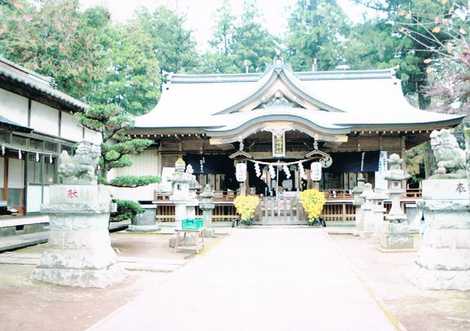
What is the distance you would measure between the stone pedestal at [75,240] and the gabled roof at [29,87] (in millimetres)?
6316

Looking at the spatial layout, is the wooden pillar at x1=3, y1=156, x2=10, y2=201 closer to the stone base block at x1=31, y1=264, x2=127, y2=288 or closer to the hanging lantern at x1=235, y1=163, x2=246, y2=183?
the stone base block at x1=31, y1=264, x2=127, y2=288

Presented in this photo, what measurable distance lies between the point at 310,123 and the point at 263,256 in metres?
8.48

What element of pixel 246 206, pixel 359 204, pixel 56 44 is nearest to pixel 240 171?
pixel 246 206

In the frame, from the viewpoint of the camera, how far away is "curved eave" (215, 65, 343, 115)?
19875 millimetres

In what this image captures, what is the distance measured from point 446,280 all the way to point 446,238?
0.68 metres

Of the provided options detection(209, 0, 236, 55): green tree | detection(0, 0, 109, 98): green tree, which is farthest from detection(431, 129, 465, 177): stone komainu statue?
detection(209, 0, 236, 55): green tree

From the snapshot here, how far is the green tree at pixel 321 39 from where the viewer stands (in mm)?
38469

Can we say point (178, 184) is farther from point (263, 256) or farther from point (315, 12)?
point (315, 12)

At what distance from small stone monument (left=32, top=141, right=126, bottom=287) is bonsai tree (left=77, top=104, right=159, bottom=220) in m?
3.05

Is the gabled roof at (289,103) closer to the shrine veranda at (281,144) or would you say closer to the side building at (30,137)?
the shrine veranda at (281,144)

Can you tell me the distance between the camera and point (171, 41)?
133 ft

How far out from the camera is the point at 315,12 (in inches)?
1629

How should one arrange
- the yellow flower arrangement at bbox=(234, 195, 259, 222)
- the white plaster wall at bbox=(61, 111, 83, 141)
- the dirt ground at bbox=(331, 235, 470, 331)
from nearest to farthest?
the dirt ground at bbox=(331, 235, 470, 331) < the yellow flower arrangement at bbox=(234, 195, 259, 222) < the white plaster wall at bbox=(61, 111, 83, 141)

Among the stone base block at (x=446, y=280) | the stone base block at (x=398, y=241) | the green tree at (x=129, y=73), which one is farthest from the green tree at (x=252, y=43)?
the stone base block at (x=446, y=280)
